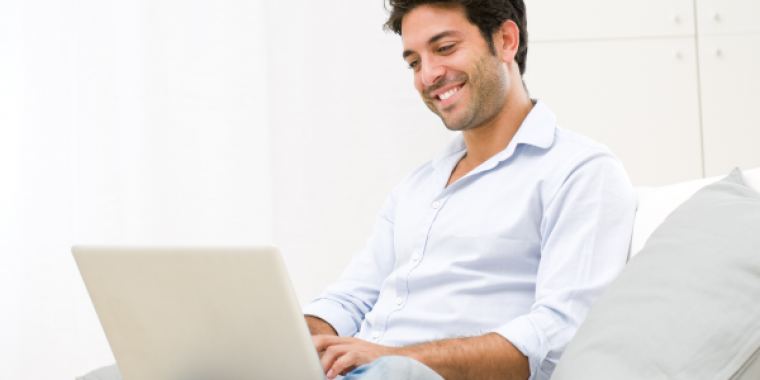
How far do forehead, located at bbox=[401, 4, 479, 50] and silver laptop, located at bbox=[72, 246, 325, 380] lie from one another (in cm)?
76

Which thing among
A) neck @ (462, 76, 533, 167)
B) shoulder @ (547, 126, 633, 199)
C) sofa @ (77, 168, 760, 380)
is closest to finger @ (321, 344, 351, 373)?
sofa @ (77, 168, 760, 380)

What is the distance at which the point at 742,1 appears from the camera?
2.02 metres

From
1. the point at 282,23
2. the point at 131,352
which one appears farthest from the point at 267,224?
the point at 131,352

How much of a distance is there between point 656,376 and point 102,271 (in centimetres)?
67

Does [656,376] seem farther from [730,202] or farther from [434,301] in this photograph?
[434,301]

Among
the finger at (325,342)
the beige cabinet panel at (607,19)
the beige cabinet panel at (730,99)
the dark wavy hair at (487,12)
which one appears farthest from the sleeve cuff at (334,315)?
the beige cabinet panel at (730,99)

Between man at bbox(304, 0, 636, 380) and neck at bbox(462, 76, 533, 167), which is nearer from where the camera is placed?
man at bbox(304, 0, 636, 380)

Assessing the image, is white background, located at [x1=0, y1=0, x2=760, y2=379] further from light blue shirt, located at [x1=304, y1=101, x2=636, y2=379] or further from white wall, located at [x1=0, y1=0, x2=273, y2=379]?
light blue shirt, located at [x1=304, y1=101, x2=636, y2=379]

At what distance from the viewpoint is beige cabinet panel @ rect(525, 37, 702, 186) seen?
6.70 ft

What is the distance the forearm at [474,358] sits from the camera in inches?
37.0

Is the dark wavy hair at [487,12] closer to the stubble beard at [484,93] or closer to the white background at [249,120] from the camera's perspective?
the stubble beard at [484,93]

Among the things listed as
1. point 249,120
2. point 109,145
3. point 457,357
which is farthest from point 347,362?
point 249,120

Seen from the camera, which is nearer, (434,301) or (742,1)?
(434,301)

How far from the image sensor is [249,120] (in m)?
2.44
